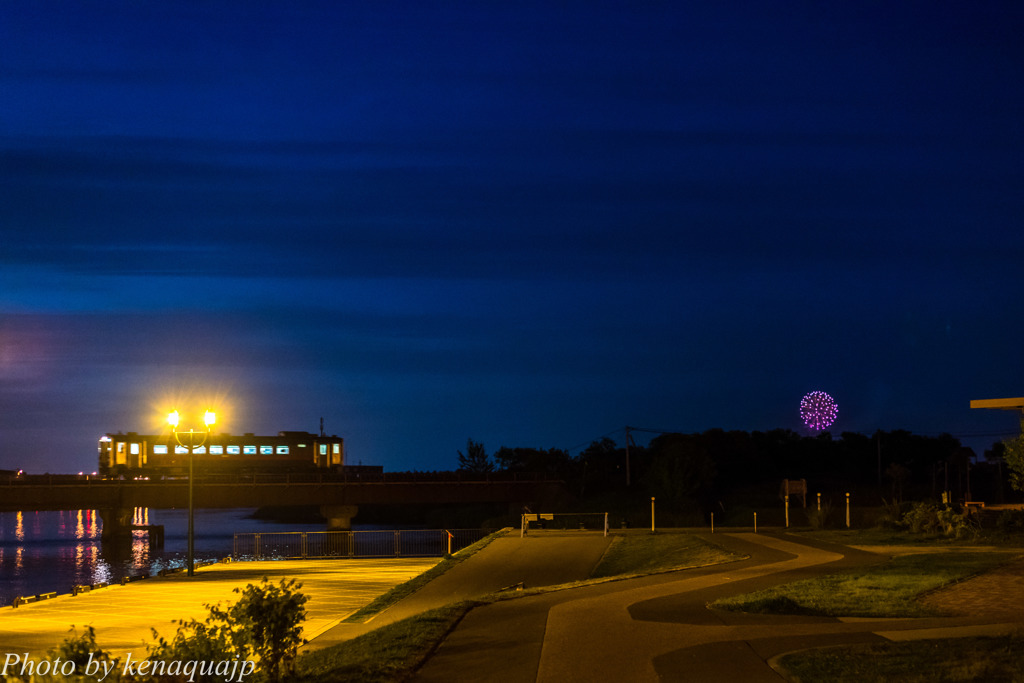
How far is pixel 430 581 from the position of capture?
24.7 meters

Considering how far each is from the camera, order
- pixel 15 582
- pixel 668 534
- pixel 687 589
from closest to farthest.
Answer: pixel 687 589, pixel 668 534, pixel 15 582

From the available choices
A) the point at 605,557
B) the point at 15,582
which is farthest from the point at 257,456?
the point at 605,557

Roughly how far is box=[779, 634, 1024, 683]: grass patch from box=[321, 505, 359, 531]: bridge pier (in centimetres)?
5702

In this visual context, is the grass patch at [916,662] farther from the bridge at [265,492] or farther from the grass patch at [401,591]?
the bridge at [265,492]

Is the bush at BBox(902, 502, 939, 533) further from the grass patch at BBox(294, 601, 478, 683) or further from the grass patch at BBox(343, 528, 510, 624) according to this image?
the grass patch at BBox(294, 601, 478, 683)

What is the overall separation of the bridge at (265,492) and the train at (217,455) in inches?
50.8

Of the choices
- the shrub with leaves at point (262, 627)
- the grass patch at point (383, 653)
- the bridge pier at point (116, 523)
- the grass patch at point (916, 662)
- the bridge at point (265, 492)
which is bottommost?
the bridge pier at point (116, 523)

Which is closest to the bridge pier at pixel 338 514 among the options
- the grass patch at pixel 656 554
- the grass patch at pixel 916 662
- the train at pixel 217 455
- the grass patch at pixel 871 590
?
the train at pixel 217 455

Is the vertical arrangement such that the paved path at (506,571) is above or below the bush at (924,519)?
below

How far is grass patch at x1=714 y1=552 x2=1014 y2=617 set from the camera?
1502 centimetres

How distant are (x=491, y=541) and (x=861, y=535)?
40.3 ft

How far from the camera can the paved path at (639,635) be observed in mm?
10812

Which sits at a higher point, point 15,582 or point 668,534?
point 668,534

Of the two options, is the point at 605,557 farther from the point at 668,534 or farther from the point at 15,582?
the point at 15,582
